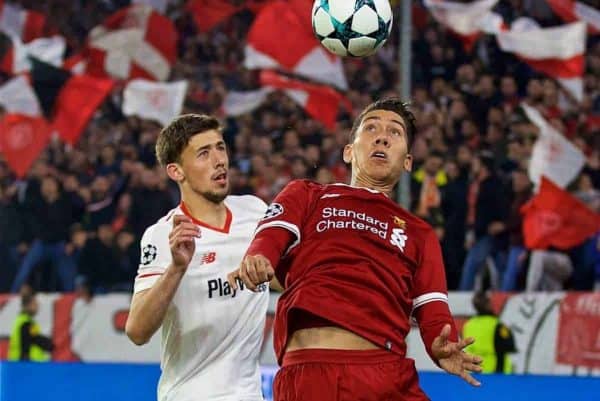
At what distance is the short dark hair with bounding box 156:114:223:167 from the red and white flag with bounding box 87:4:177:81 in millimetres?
9345

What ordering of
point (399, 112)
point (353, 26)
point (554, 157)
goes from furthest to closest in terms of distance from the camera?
point (554, 157) → point (353, 26) → point (399, 112)

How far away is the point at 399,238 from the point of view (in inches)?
174

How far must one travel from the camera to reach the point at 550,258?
10.6 m

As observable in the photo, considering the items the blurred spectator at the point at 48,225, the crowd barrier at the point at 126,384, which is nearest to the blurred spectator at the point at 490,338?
the crowd barrier at the point at 126,384

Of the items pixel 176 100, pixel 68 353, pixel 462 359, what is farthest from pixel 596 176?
pixel 462 359

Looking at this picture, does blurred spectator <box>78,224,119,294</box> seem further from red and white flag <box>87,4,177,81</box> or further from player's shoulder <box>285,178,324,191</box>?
player's shoulder <box>285,178,324,191</box>

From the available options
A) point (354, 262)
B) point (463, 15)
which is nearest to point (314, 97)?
point (463, 15)

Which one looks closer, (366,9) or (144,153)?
(366,9)

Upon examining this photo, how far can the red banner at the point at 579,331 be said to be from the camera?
980 cm

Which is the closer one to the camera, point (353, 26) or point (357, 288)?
point (357, 288)

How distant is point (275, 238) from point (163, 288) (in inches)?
28.0

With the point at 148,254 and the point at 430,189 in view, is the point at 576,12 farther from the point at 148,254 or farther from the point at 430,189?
the point at 148,254

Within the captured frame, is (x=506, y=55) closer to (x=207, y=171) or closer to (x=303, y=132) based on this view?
(x=303, y=132)

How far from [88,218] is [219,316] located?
27.7ft
